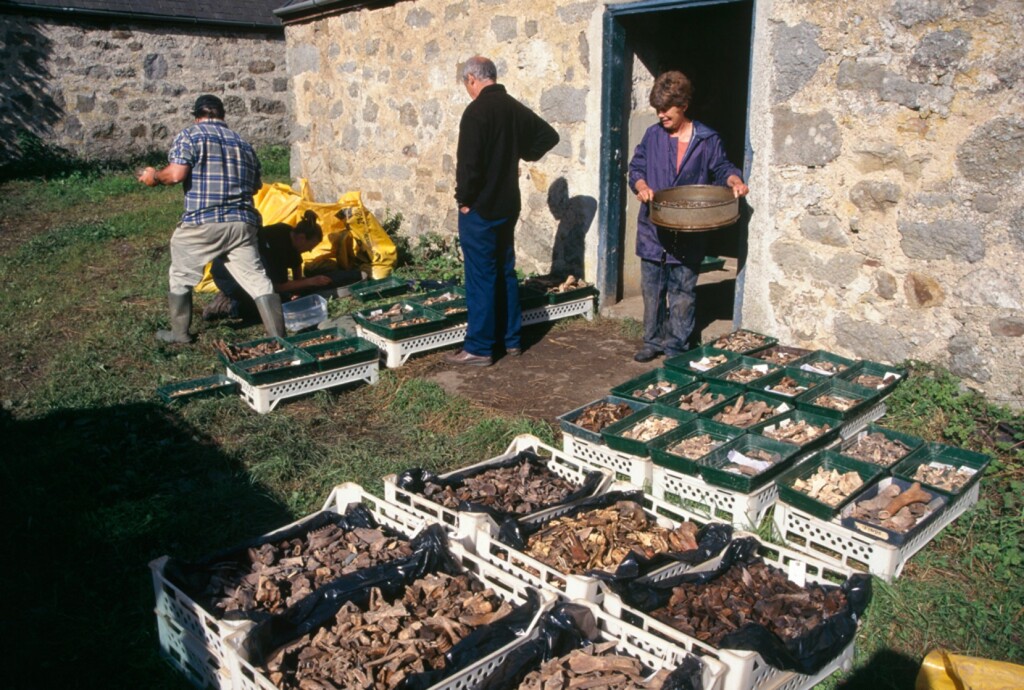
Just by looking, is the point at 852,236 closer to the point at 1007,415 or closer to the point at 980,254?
the point at 980,254

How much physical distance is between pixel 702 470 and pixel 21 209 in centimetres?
1081

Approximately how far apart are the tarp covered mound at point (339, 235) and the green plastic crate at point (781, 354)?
4.19 meters

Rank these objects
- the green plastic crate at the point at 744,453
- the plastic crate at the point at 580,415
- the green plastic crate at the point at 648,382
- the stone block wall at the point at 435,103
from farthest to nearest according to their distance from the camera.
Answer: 1. the stone block wall at the point at 435,103
2. the green plastic crate at the point at 648,382
3. the plastic crate at the point at 580,415
4. the green plastic crate at the point at 744,453

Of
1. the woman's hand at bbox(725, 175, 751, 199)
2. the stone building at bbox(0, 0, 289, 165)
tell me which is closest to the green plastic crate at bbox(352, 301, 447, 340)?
the woman's hand at bbox(725, 175, 751, 199)

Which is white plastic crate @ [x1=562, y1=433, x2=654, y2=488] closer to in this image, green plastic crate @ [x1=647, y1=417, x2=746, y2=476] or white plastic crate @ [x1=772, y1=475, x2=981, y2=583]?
green plastic crate @ [x1=647, y1=417, x2=746, y2=476]

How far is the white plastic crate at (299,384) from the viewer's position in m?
5.57

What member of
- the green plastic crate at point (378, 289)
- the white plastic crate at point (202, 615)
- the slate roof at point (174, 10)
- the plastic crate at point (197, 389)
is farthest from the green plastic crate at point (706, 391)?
the slate roof at point (174, 10)

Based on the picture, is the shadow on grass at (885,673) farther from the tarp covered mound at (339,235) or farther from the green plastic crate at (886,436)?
the tarp covered mound at (339,235)

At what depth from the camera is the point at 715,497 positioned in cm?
416

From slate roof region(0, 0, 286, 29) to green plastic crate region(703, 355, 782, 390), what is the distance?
1064 centimetres

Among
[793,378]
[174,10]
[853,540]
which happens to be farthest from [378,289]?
[174,10]

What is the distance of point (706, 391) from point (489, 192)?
6.67ft

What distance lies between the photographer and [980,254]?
4980 millimetres

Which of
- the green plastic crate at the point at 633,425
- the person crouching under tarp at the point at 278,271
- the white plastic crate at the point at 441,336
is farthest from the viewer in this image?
the person crouching under tarp at the point at 278,271
